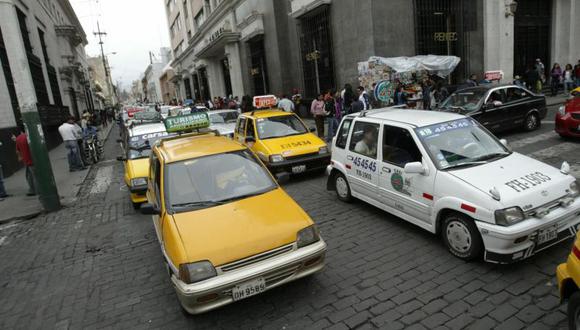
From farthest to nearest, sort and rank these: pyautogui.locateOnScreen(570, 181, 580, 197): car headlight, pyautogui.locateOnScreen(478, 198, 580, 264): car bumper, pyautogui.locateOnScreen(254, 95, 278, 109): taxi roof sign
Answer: pyautogui.locateOnScreen(254, 95, 278, 109): taxi roof sign
pyautogui.locateOnScreen(570, 181, 580, 197): car headlight
pyautogui.locateOnScreen(478, 198, 580, 264): car bumper

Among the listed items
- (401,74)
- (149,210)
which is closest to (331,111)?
(401,74)

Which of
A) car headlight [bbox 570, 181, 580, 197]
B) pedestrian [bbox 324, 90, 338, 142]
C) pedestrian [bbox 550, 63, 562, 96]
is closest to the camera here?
car headlight [bbox 570, 181, 580, 197]

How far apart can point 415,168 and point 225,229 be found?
98.2 inches

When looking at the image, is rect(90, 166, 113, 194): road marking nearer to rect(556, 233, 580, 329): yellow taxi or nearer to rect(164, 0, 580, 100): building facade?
rect(556, 233, 580, 329): yellow taxi

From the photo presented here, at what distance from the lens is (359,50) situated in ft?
50.2

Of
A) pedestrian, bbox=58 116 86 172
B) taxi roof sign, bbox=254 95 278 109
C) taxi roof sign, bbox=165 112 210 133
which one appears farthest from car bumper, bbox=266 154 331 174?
pedestrian, bbox=58 116 86 172

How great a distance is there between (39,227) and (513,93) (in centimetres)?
1255

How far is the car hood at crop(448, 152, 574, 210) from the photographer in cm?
390

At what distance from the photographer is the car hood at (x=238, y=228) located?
3.53m

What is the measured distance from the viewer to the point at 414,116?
219 inches

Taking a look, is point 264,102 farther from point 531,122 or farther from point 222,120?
point 531,122

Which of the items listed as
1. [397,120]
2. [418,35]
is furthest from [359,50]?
[397,120]

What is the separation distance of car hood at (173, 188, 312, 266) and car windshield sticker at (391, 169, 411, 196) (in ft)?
5.58

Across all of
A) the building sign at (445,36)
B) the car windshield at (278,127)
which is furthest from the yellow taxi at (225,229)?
the building sign at (445,36)
